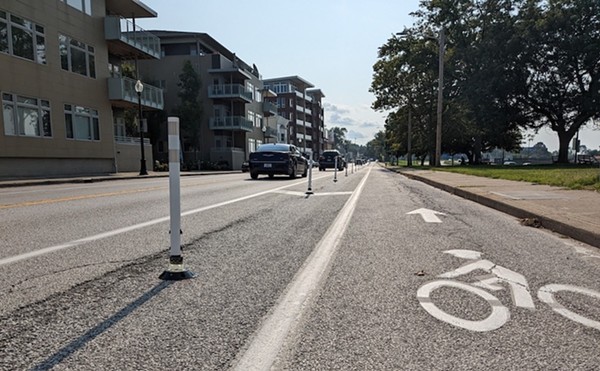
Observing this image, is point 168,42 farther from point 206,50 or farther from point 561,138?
point 561,138

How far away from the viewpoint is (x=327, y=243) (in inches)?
208

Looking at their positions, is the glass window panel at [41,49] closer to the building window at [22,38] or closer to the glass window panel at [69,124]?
the building window at [22,38]

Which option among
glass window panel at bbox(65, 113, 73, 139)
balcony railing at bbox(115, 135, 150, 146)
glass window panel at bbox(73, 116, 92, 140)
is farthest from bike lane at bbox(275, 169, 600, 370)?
balcony railing at bbox(115, 135, 150, 146)

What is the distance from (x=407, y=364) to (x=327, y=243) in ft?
10.1

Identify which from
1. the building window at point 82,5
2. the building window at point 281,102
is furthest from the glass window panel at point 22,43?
the building window at point 281,102

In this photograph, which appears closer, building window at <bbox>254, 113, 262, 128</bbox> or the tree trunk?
the tree trunk

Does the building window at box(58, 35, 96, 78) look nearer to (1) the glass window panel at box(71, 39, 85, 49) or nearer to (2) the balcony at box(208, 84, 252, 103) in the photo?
(1) the glass window panel at box(71, 39, 85, 49)

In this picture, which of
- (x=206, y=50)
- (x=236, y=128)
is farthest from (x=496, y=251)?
(x=206, y=50)

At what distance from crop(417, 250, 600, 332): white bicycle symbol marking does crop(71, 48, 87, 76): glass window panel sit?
87.9 feet

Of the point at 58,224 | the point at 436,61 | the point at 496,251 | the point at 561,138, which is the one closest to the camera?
the point at 496,251

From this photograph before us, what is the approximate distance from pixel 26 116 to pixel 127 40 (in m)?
10.3

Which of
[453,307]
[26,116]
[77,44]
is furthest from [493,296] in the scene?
[77,44]

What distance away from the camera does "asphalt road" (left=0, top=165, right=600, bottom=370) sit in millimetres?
2316

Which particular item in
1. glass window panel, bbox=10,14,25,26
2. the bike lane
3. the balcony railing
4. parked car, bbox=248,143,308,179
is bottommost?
the bike lane
